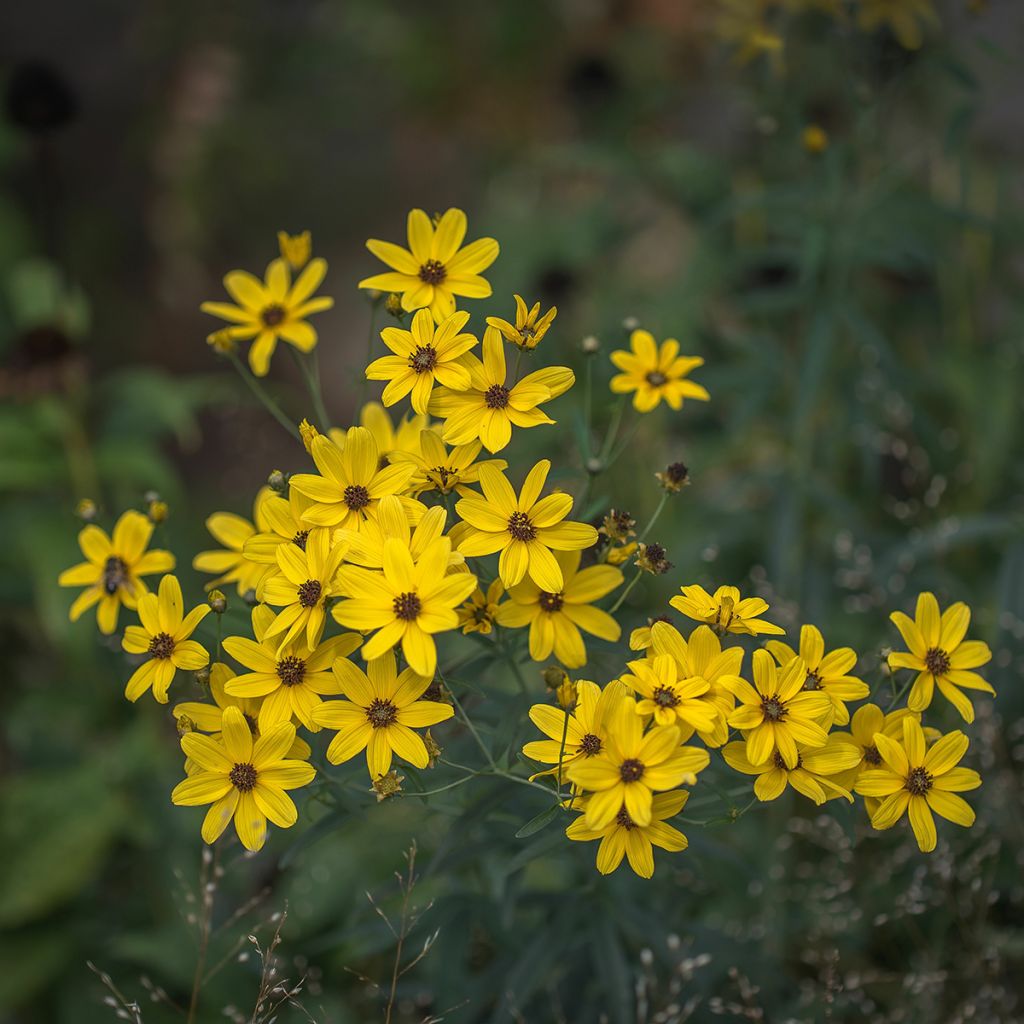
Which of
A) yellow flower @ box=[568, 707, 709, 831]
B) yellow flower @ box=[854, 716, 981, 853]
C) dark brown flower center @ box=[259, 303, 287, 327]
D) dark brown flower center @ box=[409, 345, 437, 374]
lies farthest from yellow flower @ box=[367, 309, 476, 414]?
yellow flower @ box=[854, 716, 981, 853]

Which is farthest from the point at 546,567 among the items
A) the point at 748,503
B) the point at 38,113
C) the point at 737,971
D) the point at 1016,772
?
the point at 38,113

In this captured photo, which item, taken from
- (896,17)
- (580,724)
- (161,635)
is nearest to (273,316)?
(161,635)

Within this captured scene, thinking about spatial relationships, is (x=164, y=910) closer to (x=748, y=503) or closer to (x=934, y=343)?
(x=748, y=503)

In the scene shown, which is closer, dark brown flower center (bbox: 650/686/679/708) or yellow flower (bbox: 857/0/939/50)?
dark brown flower center (bbox: 650/686/679/708)

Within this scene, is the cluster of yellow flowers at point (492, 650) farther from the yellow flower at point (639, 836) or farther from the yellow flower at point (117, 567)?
the yellow flower at point (117, 567)

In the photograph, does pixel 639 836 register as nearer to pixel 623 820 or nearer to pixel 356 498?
pixel 623 820

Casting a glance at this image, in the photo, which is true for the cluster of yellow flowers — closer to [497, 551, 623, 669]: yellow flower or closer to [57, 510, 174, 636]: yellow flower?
[497, 551, 623, 669]: yellow flower
